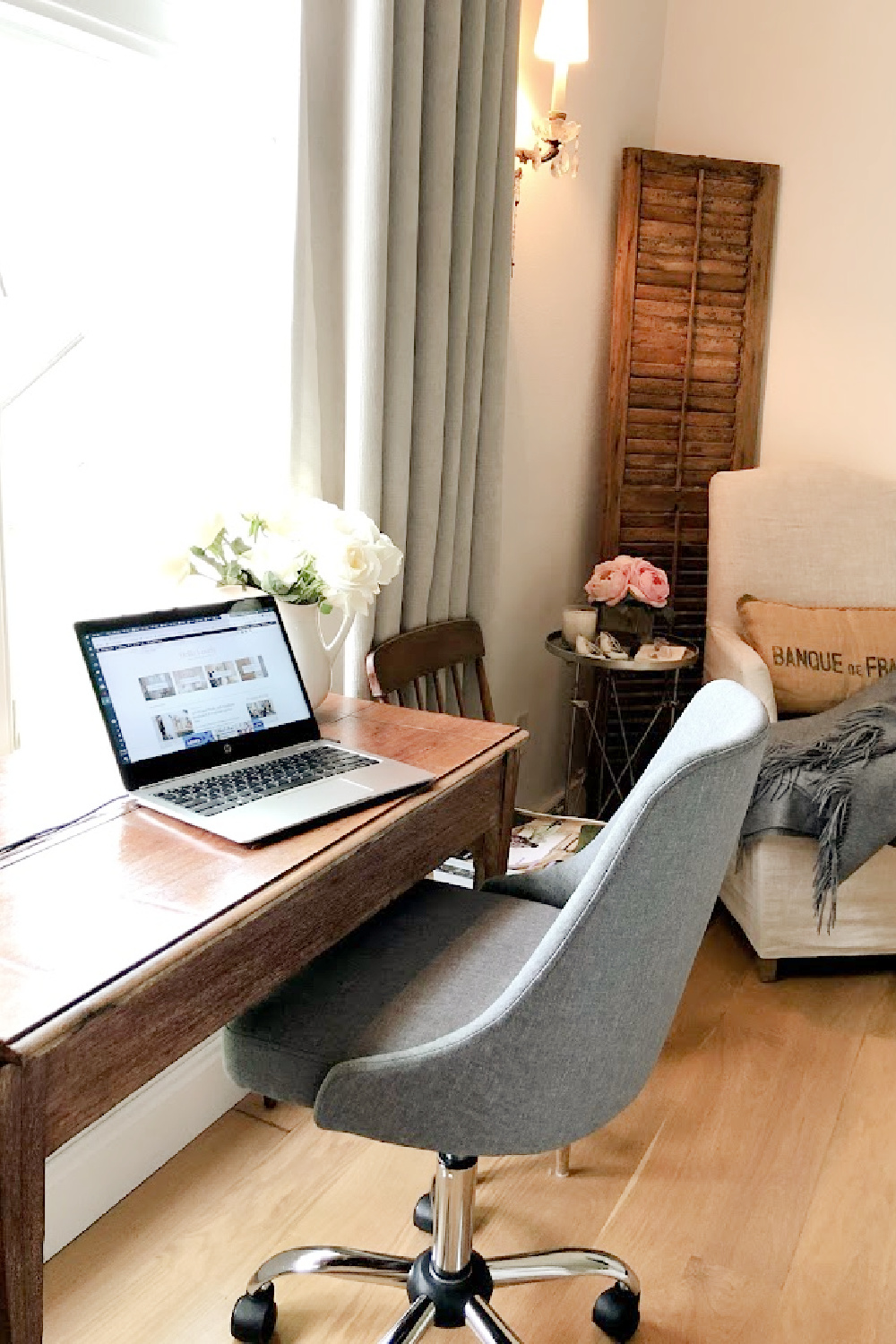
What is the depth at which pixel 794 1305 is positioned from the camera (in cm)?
159

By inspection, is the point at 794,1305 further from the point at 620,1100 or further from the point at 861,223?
the point at 861,223

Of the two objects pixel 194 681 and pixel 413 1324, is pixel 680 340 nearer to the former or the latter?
pixel 194 681

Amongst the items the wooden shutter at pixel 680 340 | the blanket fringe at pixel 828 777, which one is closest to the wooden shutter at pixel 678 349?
the wooden shutter at pixel 680 340

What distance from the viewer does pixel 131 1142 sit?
1751mm

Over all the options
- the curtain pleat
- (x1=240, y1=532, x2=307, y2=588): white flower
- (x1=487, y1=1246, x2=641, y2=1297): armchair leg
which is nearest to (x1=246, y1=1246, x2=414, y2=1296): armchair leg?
(x1=487, y1=1246, x2=641, y2=1297): armchair leg

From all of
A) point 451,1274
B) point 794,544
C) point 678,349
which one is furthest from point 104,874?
point 678,349

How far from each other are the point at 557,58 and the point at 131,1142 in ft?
7.23

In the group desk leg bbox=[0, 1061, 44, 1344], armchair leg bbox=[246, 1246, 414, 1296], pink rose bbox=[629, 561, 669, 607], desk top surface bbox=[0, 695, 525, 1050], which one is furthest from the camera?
pink rose bbox=[629, 561, 669, 607]

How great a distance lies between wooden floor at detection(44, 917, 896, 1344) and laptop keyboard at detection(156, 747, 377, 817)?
0.72 m

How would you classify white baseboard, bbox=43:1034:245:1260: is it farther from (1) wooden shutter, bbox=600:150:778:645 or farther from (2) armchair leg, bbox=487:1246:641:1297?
(1) wooden shutter, bbox=600:150:778:645

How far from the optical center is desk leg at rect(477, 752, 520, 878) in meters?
1.69

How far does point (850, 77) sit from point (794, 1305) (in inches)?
113

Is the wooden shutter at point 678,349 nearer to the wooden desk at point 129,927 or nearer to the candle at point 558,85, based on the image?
the candle at point 558,85

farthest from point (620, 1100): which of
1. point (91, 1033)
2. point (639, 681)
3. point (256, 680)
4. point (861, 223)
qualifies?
point (861, 223)
